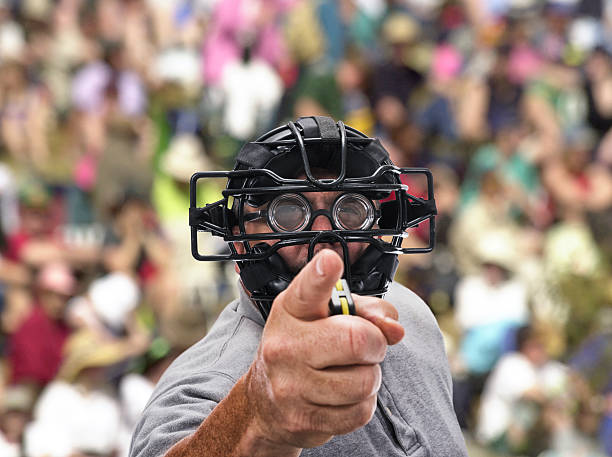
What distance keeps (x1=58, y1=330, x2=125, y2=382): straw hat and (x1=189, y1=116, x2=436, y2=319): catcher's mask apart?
3905 mm

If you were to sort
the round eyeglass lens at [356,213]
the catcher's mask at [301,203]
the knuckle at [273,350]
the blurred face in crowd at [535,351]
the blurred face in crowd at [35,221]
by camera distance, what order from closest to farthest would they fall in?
the knuckle at [273,350] < the catcher's mask at [301,203] < the round eyeglass lens at [356,213] < the blurred face in crowd at [535,351] < the blurred face in crowd at [35,221]

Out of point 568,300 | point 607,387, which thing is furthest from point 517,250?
point 607,387

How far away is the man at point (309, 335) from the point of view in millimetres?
1383

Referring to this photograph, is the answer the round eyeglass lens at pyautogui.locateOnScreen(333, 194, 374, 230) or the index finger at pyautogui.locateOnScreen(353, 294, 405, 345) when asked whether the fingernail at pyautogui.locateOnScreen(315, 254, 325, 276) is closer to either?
the index finger at pyautogui.locateOnScreen(353, 294, 405, 345)

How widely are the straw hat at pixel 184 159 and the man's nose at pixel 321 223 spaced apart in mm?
5236

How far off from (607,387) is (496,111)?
3.43m

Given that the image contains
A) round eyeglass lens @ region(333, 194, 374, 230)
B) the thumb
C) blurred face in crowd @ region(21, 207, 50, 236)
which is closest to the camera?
the thumb

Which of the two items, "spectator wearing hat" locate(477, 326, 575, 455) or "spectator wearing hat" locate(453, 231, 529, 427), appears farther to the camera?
"spectator wearing hat" locate(453, 231, 529, 427)

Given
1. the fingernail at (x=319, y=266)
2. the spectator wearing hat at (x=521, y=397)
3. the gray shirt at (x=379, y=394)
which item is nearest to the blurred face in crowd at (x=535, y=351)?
the spectator wearing hat at (x=521, y=397)

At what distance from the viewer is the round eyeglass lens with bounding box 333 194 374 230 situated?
80.8 inches

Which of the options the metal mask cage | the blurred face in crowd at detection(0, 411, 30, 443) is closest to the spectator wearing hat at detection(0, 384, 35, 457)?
the blurred face in crowd at detection(0, 411, 30, 443)

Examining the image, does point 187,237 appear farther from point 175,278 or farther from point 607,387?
point 607,387

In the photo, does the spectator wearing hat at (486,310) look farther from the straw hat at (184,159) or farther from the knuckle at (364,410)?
the knuckle at (364,410)

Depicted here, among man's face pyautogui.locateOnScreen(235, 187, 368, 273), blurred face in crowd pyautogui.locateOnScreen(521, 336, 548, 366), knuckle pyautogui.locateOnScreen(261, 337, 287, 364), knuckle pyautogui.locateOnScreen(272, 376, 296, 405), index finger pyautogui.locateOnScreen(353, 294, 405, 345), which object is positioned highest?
man's face pyautogui.locateOnScreen(235, 187, 368, 273)
